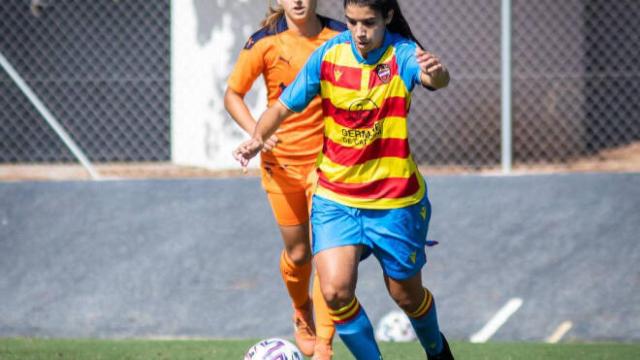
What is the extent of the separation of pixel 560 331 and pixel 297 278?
218 centimetres

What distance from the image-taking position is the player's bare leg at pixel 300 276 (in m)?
6.30

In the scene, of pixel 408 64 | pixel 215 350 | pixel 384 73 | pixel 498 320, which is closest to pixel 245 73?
pixel 384 73

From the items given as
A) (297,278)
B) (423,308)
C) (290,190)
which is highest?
(290,190)

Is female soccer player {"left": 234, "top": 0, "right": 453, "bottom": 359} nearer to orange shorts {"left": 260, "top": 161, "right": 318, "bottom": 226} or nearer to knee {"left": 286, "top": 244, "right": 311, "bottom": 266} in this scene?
orange shorts {"left": 260, "top": 161, "right": 318, "bottom": 226}

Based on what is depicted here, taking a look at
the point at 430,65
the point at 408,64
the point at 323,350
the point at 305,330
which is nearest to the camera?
the point at 430,65

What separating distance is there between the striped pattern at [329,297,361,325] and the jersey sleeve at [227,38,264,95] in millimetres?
1627

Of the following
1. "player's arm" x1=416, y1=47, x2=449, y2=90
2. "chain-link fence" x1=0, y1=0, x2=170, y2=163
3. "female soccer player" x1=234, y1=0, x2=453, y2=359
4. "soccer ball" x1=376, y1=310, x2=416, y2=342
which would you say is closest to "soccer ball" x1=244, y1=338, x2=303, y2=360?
"female soccer player" x1=234, y1=0, x2=453, y2=359

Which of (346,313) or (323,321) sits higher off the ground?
(346,313)

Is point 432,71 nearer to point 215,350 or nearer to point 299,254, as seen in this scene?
point 299,254

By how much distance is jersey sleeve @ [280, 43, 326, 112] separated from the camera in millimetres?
5098

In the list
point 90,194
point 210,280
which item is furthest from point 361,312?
point 90,194

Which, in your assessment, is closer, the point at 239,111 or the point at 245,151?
the point at 245,151

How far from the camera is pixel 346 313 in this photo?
5.10 meters

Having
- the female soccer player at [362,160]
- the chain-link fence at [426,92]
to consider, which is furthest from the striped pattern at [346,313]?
the chain-link fence at [426,92]
